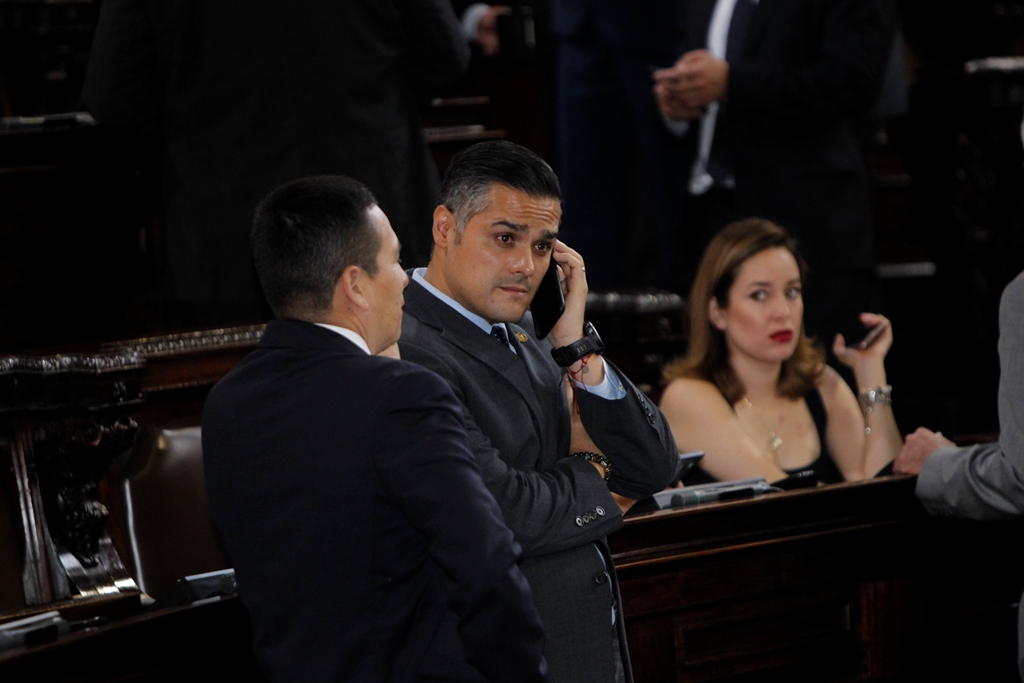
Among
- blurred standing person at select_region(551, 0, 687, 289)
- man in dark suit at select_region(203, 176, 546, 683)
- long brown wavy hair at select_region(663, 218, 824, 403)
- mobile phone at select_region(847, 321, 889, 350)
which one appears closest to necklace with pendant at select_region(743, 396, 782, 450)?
long brown wavy hair at select_region(663, 218, 824, 403)

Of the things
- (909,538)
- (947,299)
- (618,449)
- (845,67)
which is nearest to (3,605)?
(618,449)

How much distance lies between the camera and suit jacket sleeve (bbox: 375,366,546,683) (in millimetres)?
1707

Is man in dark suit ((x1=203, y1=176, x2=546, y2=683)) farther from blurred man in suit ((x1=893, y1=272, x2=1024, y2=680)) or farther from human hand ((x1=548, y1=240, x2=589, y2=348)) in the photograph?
blurred man in suit ((x1=893, y1=272, x2=1024, y2=680))

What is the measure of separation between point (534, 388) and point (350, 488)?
48 centimetres

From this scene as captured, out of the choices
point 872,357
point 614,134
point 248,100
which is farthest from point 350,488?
point 614,134

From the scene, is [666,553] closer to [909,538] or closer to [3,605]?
[909,538]

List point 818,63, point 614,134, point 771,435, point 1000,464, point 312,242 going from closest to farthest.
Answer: point 312,242 < point 1000,464 < point 771,435 < point 818,63 < point 614,134

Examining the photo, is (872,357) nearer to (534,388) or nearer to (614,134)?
(614,134)

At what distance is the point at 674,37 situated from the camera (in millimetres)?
4340

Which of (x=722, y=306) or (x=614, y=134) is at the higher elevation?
(x=614, y=134)

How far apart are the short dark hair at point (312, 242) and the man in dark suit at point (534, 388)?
241 mm

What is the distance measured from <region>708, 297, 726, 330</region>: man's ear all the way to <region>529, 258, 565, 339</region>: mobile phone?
132cm

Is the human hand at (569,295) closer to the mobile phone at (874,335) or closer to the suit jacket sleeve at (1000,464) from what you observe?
the suit jacket sleeve at (1000,464)

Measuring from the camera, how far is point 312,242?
185 cm
